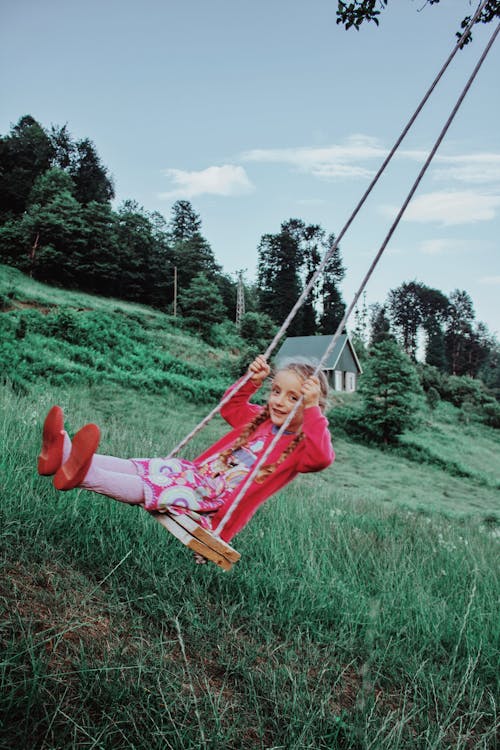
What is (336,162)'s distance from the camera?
616 cm

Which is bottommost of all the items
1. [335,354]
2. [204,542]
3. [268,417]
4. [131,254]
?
[204,542]

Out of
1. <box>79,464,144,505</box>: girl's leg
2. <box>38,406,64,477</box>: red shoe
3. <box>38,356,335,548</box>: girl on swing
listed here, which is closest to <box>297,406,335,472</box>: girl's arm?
<box>38,356,335,548</box>: girl on swing

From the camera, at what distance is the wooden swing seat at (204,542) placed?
2.06 meters

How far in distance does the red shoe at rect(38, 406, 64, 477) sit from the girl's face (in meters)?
1.07

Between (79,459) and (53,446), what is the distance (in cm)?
19

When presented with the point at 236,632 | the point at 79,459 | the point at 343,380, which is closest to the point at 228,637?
the point at 236,632

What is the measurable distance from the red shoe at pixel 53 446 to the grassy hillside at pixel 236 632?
1.82 feet

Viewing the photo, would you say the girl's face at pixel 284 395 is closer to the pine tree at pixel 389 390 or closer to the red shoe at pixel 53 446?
the red shoe at pixel 53 446

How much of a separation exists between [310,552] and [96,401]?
10.1m

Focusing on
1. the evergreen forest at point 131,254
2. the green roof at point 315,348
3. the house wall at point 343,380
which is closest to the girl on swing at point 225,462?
the evergreen forest at point 131,254

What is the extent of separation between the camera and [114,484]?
2146mm

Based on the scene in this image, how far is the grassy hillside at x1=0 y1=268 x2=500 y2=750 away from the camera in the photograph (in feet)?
5.57

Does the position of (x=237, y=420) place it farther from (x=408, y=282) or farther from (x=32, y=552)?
(x=408, y=282)

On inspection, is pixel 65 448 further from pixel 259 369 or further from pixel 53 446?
pixel 259 369
